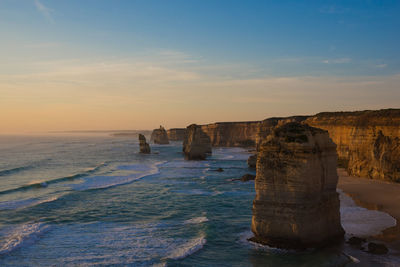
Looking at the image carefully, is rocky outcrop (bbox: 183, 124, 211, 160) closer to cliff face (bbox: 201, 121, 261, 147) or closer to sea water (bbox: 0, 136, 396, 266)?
sea water (bbox: 0, 136, 396, 266)

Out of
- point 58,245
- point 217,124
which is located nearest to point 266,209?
point 58,245

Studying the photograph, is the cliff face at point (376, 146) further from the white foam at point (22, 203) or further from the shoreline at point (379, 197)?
the white foam at point (22, 203)

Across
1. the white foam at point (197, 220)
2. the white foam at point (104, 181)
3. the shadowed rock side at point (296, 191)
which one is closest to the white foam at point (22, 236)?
the white foam at point (197, 220)

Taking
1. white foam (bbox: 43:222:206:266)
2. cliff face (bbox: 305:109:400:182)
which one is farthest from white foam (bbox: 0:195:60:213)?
cliff face (bbox: 305:109:400:182)

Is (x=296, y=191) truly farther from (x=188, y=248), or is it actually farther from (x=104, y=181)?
(x=104, y=181)

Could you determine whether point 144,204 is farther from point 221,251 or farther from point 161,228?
point 221,251

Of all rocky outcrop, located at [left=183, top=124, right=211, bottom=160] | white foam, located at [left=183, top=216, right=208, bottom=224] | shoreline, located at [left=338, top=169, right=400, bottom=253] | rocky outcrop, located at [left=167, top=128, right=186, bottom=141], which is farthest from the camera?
rocky outcrop, located at [left=167, top=128, right=186, bottom=141]
